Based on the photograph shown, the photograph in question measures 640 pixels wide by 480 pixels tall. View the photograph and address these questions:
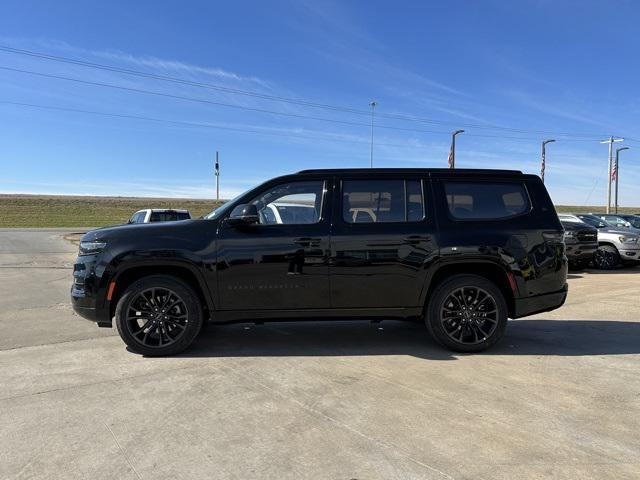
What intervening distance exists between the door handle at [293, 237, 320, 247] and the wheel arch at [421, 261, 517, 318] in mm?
1287

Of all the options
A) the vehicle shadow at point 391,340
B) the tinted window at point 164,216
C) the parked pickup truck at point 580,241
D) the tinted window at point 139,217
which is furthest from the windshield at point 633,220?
the tinted window at point 139,217

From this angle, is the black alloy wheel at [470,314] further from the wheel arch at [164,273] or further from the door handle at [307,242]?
the wheel arch at [164,273]

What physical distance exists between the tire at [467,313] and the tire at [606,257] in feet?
36.1

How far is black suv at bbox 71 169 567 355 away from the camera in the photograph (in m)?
5.29

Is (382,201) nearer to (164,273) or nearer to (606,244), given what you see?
(164,273)

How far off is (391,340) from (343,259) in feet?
4.67

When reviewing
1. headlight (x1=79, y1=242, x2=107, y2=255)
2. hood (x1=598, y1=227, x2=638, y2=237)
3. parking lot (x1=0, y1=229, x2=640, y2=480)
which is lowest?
parking lot (x1=0, y1=229, x2=640, y2=480)

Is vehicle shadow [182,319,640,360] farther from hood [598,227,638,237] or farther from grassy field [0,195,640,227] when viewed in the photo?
grassy field [0,195,640,227]

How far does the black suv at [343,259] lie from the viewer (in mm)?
5293

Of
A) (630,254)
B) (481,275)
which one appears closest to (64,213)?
(630,254)

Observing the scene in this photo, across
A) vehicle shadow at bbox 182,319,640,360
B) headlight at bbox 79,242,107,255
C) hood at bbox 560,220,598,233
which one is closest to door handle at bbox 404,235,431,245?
vehicle shadow at bbox 182,319,640,360

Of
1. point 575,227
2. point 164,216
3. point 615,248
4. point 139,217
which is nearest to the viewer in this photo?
point 575,227

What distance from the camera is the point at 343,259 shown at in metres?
5.35

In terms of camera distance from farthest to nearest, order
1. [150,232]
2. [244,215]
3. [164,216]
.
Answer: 1. [164,216]
2. [150,232]
3. [244,215]
